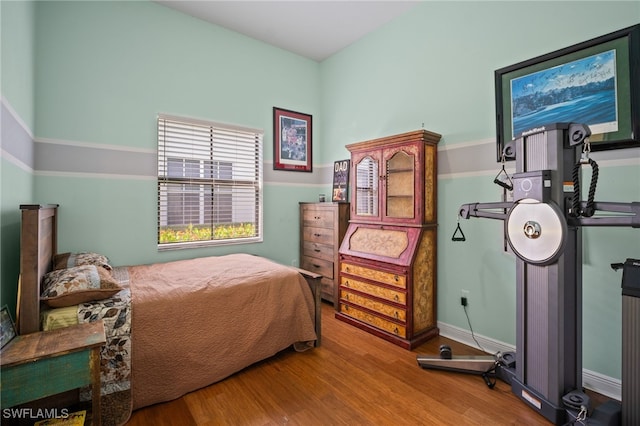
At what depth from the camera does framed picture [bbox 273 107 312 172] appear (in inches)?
157

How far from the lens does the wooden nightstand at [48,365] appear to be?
1.29 m

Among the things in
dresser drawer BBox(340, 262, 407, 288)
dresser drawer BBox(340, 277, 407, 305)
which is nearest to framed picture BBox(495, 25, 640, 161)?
dresser drawer BBox(340, 262, 407, 288)

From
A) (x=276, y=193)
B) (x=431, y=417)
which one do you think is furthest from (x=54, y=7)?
(x=431, y=417)

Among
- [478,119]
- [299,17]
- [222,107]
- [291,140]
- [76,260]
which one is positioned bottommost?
[76,260]

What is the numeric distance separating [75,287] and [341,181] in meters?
2.90

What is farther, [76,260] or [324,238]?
[324,238]

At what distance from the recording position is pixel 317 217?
12.8ft

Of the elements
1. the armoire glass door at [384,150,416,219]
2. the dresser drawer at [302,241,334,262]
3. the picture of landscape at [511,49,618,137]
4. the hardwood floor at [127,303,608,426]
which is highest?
the picture of landscape at [511,49,618,137]

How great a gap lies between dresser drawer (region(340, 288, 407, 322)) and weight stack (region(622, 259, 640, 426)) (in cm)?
139

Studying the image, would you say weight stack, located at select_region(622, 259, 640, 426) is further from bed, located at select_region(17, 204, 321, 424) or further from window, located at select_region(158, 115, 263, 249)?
window, located at select_region(158, 115, 263, 249)

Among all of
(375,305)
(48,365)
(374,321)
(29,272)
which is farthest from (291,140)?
(48,365)

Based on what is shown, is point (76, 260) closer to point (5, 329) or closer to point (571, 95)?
point (5, 329)

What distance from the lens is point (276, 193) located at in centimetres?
401

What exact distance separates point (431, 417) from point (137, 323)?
1.86m
